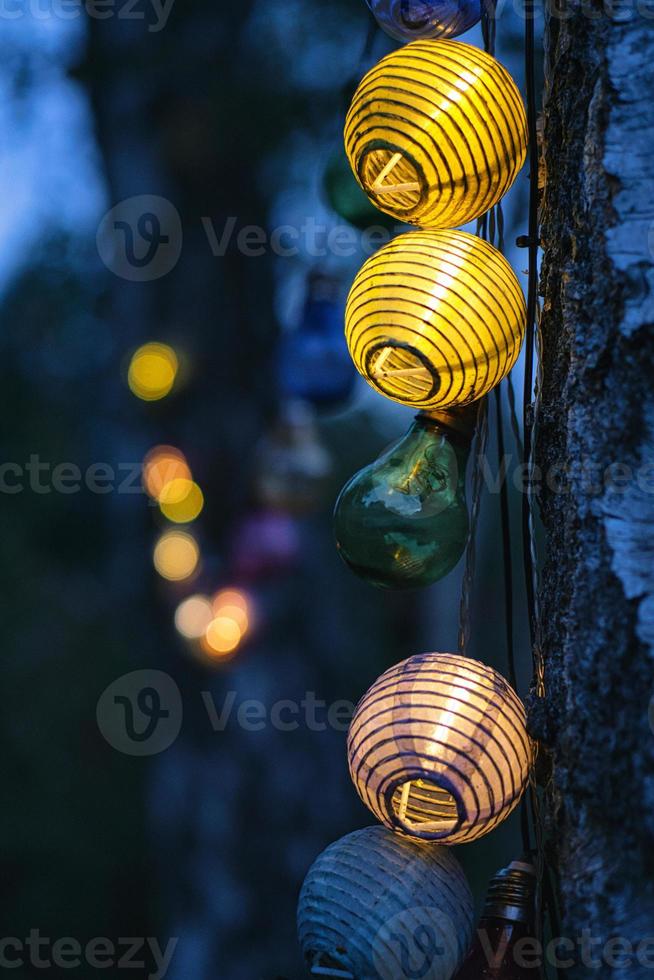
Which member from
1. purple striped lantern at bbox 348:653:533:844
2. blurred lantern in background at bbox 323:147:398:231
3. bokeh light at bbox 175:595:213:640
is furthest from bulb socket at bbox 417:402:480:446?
bokeh light at bbox 175:595:213:640

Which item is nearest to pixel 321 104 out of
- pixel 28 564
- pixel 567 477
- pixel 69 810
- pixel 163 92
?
pixel 163 92

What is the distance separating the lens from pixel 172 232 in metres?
2.92

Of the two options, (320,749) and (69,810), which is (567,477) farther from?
(69,810)

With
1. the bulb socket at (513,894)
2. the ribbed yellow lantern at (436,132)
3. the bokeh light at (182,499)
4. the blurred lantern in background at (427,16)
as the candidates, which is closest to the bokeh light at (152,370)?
the bokeh light at (182,499)

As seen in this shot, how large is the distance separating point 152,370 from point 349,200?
50.9 inches

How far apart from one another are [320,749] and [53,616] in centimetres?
366

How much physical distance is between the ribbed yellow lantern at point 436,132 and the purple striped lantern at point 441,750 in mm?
522

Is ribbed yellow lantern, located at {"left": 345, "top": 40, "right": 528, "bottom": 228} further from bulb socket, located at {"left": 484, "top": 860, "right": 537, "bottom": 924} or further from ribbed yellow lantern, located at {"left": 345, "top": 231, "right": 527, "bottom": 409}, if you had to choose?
bulb socket, located at {"left": 484, "top": 860, "right": 537, "bottom": 924}

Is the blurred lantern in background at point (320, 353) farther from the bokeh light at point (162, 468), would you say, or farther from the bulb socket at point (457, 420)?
the bulb socket at point (457, 420)

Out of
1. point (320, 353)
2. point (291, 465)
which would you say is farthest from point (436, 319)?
point (291, 465)

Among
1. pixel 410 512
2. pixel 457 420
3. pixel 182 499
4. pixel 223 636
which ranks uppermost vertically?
pixel 457 420

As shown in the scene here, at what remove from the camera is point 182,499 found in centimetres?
304

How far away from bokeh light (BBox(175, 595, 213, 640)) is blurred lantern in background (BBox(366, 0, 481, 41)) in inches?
79.3

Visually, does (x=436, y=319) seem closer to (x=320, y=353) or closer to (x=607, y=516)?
(x=607, y=516)
